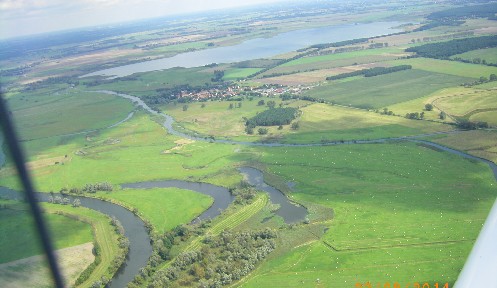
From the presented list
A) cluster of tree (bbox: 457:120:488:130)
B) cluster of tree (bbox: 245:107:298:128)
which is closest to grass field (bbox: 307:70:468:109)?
cluster of tree (bbox: 245:107:298:128)

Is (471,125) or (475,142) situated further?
(471,125)

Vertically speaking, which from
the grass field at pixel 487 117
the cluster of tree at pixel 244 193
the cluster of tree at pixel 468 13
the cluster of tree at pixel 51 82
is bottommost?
the cluster of tree at pixel 244 193

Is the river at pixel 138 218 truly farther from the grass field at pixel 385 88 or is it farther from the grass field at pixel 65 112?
the grass field at pixel 385 88

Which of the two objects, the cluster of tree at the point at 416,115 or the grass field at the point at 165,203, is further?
the cluster of tree at the point at 416,115

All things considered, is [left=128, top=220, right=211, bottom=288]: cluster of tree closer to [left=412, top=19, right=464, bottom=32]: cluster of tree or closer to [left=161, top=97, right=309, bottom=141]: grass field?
[left=161, top=97, right=309, bottom=141]: grass field

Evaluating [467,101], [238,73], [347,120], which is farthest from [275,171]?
[238,73]

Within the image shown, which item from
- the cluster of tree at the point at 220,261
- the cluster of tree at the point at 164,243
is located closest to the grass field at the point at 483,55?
the cluster of tree at the point at 220,261

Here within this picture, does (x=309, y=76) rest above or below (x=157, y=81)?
below

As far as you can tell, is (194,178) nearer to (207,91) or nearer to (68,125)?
(68,125)

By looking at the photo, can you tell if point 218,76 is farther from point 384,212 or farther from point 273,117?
point 384,212
